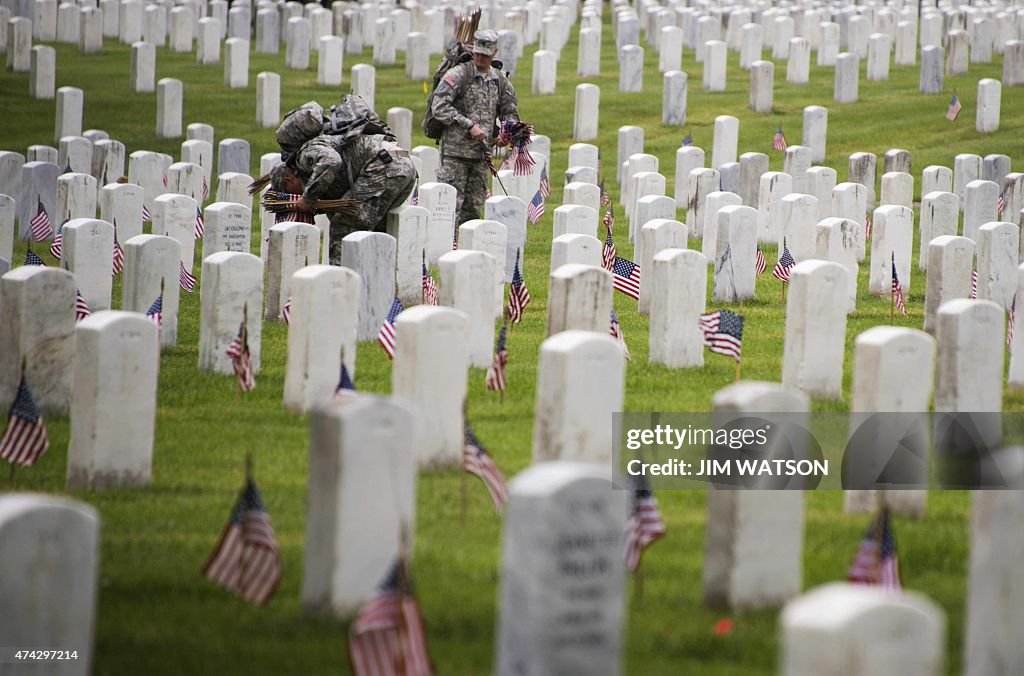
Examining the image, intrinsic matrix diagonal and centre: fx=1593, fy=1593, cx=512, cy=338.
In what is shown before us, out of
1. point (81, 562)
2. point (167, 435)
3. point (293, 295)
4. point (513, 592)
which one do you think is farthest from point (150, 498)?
point (513, 592)

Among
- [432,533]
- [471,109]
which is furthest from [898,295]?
[432,533]

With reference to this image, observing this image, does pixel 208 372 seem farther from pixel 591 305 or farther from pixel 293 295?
pixel 591 305

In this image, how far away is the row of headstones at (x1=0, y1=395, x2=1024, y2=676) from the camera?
14.6 ft

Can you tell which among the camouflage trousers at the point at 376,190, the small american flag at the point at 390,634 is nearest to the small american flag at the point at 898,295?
the camouflage trousers at the point at 376,190

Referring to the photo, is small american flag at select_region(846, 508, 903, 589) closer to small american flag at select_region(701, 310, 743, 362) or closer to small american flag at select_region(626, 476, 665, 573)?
small american flag at select_region(626, 476, 665, 573)

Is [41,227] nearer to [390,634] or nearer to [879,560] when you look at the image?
[390,634]

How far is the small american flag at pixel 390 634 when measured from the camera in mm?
5250

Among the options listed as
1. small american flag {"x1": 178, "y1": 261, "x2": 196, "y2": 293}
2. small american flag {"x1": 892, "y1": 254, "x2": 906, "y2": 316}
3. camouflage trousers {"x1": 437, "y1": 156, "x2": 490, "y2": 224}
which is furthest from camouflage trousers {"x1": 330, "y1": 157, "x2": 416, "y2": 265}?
small american flag {"x1": 892, "y1": 254, "x2": 906, "y2": 316}

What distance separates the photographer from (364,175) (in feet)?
41.6

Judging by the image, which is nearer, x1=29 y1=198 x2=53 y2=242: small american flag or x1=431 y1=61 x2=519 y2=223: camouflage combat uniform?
x1=431 y1=61 x2=519 y2=223: camouflage combat uniform

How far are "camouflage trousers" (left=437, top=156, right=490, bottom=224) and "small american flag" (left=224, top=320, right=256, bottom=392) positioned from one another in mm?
5048

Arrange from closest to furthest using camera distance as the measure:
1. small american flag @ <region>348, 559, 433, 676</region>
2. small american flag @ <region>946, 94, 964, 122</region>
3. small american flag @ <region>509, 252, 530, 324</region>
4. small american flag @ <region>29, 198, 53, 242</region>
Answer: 1. small american flag @ <region>348, 559, 433, 676</region>
2. small american flag @ <region>509, 252, 530, 324</region>
3. small american flag @ <region>29, 198, 53, 242</region>
4. small american flag @ <region>946, 94, 964, 122</region>

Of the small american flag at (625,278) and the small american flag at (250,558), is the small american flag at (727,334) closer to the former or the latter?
the small american flag at (625,278)

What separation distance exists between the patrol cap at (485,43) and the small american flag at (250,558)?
29.2 feet
